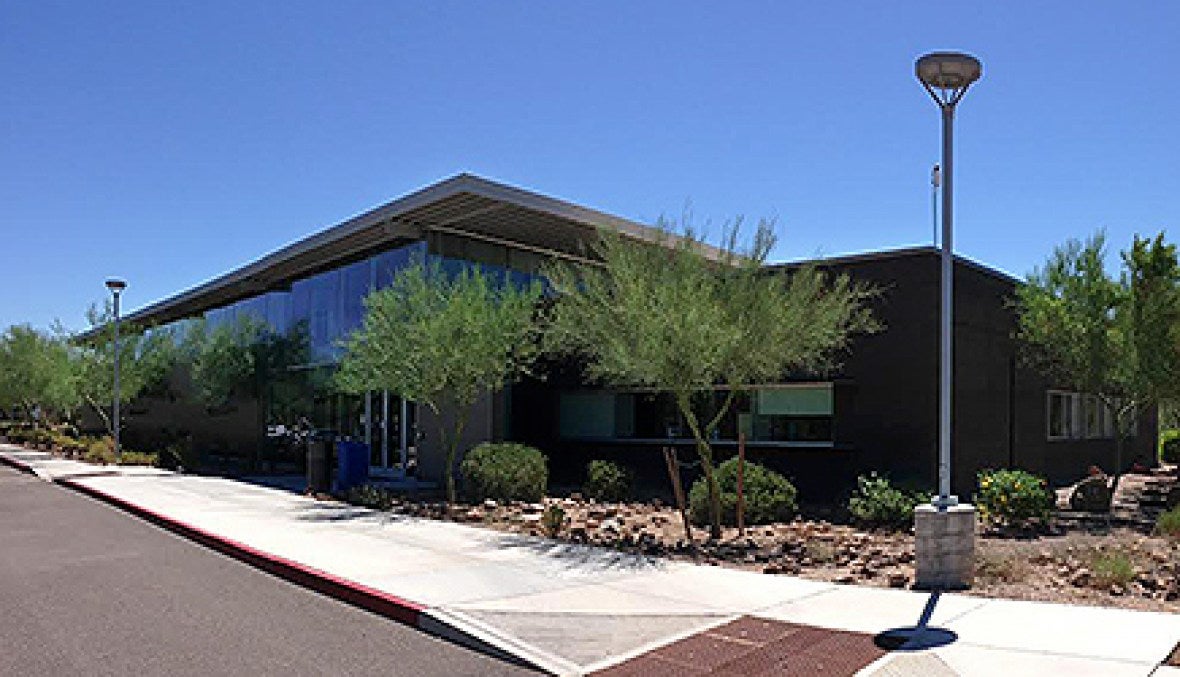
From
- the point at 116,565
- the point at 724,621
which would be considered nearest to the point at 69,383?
the point at 116,565

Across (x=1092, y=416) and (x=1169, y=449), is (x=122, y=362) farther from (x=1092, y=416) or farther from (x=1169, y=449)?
(x=1169, y=449)

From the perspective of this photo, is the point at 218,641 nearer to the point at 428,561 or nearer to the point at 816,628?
the point at 428,561

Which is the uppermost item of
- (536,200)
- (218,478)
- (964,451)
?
(536,200)

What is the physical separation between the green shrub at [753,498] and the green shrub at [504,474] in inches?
153

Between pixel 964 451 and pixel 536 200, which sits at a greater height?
pixel 536 200

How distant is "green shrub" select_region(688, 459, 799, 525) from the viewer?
49.6ft

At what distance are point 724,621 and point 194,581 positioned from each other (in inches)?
233

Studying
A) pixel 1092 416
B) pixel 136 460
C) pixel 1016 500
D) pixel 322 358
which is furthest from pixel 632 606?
pixel 136 460

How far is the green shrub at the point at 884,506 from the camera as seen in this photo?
14701 mm

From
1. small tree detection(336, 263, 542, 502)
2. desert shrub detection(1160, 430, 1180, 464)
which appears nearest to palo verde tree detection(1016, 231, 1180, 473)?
small tree detection(336, 263, 542, 502)

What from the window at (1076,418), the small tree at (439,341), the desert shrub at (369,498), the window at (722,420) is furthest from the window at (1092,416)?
the desert shrub at (369,498)

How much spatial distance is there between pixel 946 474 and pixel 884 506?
16.6 feet

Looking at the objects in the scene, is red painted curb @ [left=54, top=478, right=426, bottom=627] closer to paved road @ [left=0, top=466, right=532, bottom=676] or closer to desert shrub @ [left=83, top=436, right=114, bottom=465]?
paved road @ [left=0, top=466, right=532, bottom=676]

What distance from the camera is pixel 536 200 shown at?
19.8m
